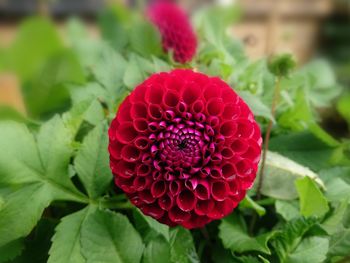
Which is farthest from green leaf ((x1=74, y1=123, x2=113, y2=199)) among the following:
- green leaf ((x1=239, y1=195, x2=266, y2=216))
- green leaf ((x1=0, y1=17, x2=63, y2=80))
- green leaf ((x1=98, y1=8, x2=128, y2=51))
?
green leaf ((x1=0, y1=17, x2=63, y2=80))

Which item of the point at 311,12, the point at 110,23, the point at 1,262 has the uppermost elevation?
the point at 110,23

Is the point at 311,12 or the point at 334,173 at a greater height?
the point at 334,173

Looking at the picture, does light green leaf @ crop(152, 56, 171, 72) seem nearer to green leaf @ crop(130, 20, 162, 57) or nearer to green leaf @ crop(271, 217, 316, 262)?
green leaf @ crop(130, 20, 162, 57)

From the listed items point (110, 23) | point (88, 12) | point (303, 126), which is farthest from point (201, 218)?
point (88, 12)

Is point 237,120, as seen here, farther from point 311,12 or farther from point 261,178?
point 311,12

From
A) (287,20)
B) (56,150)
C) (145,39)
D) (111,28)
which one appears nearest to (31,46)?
(111,28)
